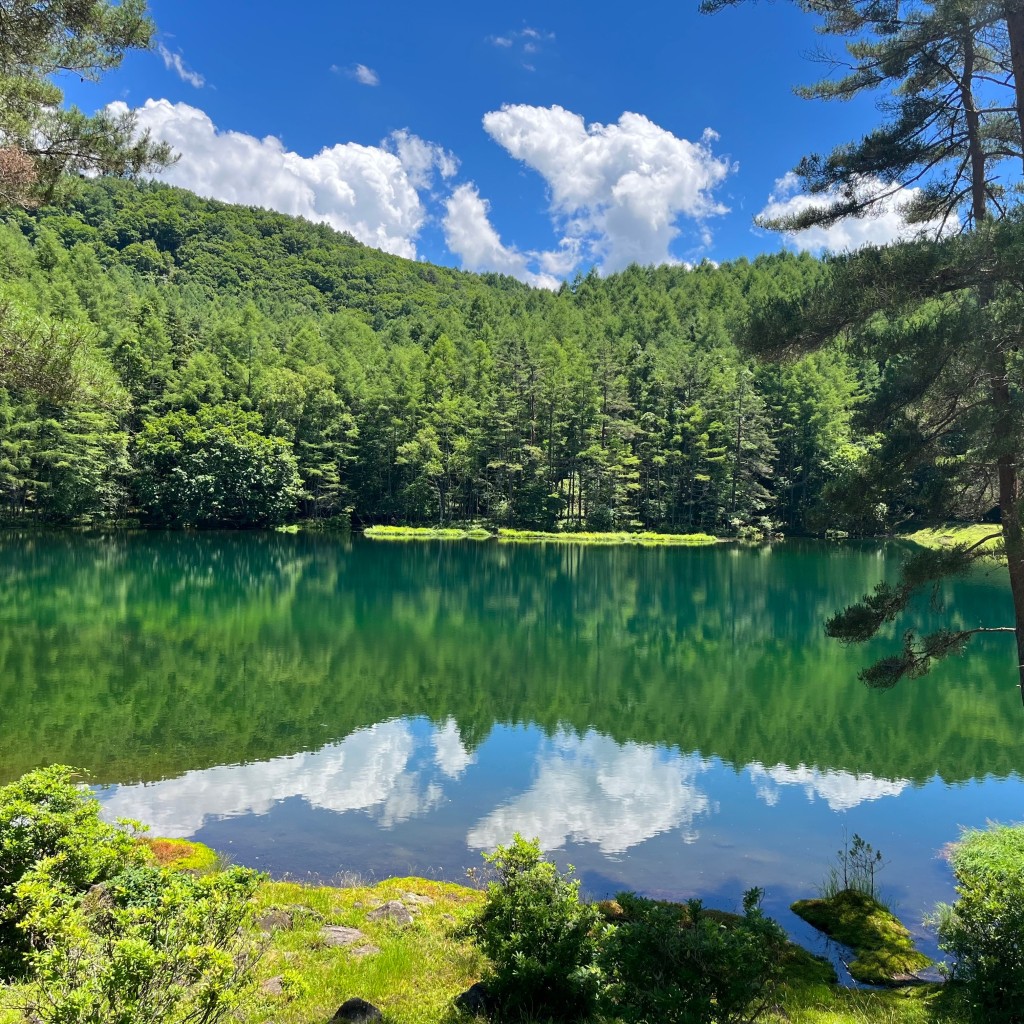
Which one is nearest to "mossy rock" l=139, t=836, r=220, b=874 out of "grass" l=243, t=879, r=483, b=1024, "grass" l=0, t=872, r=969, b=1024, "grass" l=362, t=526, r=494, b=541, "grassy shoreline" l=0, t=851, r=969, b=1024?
"grassy shoreline" l=0, t=851, r=969, b=1024

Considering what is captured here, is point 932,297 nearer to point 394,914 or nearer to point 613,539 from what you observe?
point 394,914

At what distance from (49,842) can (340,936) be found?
2.58 metres

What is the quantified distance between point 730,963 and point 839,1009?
248 centimetres

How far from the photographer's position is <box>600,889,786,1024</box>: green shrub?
153 inches

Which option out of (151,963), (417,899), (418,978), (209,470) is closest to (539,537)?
(209,470)

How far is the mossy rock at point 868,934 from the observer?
659 cm

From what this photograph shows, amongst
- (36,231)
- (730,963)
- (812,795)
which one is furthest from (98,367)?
(36,231)

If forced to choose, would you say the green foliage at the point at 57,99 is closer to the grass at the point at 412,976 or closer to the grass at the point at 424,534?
the grass at the point at 412,976

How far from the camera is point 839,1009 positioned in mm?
5520

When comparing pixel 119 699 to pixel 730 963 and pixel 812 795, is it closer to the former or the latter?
pixel 812 795

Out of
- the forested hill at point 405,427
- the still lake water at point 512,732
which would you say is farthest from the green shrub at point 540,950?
the forested hill at point 405,427

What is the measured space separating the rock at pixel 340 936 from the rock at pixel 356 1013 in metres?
1.50

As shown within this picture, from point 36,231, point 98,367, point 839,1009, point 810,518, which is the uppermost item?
point 36,231

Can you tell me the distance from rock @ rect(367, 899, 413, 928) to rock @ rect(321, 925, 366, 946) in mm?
335
